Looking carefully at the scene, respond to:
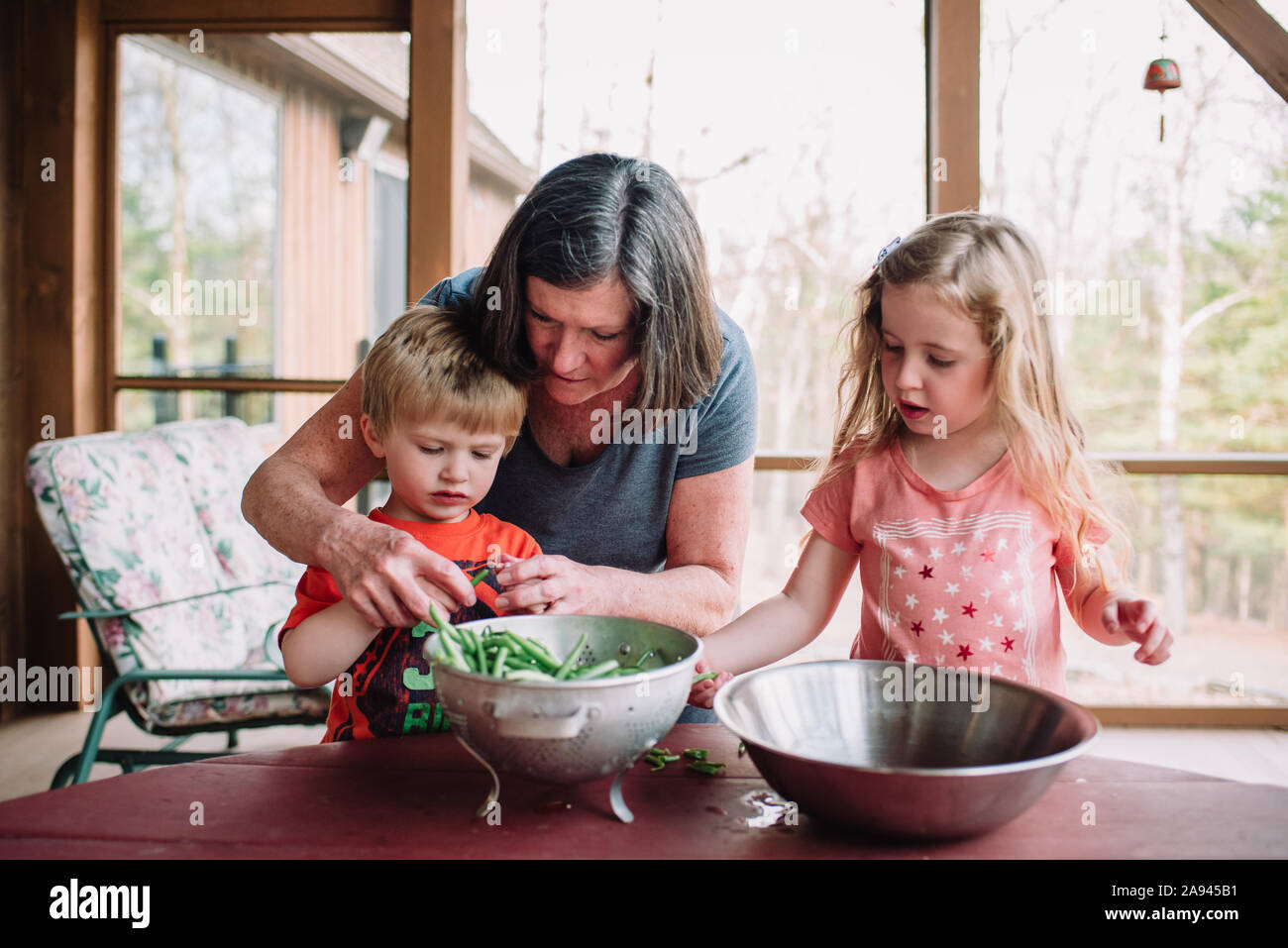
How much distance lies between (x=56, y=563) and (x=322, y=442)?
2.70 metres

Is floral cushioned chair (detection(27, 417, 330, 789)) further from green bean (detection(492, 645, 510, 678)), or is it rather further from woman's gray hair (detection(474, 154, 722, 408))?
green bean (detection(492, 645, 510, 678))

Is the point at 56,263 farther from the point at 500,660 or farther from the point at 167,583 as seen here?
the point at 500,660

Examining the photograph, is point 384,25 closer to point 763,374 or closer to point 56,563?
point 56,563

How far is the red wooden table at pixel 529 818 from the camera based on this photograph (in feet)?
3.33

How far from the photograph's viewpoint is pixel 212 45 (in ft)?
14.4

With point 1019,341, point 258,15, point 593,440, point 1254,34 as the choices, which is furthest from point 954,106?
point 258,15

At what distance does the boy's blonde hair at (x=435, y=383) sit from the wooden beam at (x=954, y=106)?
2342 mm

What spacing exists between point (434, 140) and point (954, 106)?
1.84 m

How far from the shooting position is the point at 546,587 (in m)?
1.36

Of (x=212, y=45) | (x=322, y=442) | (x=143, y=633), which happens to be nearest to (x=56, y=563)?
(x=143, y=633)

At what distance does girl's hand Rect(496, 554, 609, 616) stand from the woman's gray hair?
1.41 feet

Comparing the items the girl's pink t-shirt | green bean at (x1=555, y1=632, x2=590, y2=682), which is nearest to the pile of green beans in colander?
green bean at (x1=555, y1=632, x2=590, y2=682)

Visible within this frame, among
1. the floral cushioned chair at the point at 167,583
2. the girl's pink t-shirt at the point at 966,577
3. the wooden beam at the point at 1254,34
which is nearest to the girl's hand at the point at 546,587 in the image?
the girl's pink t-shirt at the point at 966,577

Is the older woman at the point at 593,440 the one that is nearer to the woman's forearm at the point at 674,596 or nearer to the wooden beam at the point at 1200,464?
the woman's forearm at the point at 674,596
